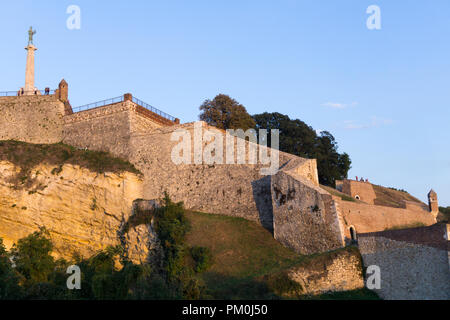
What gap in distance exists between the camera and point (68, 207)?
39281mm

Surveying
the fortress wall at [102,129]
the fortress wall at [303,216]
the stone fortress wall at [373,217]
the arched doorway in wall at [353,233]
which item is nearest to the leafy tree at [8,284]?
the fortress wall at [102,129]

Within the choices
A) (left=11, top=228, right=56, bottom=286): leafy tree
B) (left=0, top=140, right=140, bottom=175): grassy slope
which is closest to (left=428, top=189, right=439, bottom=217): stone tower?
(left=0, top=140, right=140, bottom=175): grassy slope

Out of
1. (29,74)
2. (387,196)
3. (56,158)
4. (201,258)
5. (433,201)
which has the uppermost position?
(29,74)

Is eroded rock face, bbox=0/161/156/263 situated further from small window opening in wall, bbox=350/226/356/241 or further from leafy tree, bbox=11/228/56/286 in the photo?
small window opening in wall, bbox=350/226/356/241

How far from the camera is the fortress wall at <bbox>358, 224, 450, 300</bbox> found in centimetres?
2556

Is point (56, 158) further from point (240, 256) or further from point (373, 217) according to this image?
point (373, 217)

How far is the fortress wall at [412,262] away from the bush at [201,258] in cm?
873

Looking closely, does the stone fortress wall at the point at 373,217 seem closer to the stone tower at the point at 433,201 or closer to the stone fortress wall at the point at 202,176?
the stone fortress wall at the point at 202,176

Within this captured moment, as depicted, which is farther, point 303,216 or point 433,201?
point 433,201

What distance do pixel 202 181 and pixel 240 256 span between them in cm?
795

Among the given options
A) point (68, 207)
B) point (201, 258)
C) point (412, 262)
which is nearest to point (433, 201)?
point (412, 262)

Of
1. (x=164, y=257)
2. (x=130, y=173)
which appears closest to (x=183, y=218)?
(x=164, y=257)
